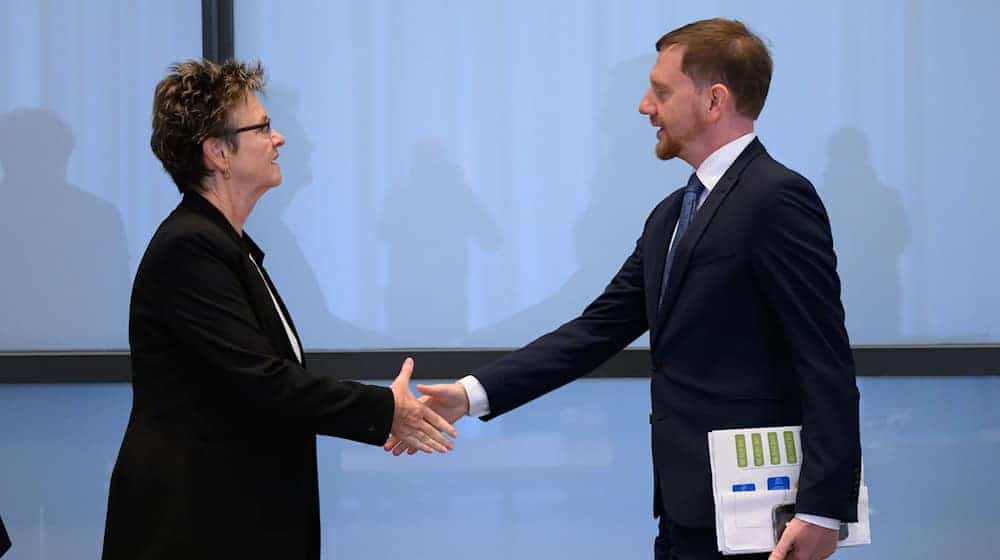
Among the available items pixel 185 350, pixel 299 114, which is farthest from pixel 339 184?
pixel 185 350

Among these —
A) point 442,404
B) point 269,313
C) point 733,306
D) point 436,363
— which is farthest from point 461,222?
point 733,306

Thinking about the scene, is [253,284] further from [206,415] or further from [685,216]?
[685,216]

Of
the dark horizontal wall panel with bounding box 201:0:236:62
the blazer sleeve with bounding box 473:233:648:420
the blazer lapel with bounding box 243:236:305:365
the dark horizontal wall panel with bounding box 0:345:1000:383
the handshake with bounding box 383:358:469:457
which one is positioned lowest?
the dark horizontal wall panel with bounding box 0:345:1000:383

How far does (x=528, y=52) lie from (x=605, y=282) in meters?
0.77

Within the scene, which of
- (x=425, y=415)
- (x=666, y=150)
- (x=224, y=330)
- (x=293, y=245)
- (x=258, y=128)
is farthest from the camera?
(x=293, y=245)

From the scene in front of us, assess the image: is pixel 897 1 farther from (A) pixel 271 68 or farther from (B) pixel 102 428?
(B) pixel 102 428

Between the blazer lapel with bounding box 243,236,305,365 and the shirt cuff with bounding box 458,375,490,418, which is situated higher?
the blazer lapel with bounding box 243,236,305,365

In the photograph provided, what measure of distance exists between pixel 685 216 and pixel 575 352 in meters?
0.51

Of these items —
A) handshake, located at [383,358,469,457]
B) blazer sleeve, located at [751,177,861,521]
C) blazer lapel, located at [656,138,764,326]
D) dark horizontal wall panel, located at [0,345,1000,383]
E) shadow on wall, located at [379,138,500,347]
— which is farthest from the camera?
shadow on wall, located at [379,138,500,347]

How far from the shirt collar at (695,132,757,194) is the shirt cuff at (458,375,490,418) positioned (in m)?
0.70

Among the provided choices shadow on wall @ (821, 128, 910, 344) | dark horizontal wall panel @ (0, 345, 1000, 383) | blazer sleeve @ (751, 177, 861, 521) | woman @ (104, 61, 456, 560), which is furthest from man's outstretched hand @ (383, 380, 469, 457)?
shadow on wall @ (821, 128, 910, 344)

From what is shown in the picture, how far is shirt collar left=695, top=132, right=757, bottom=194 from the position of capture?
218 centimetres

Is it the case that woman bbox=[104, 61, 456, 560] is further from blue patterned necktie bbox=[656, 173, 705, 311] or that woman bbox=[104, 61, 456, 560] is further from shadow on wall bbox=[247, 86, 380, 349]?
shadow on wall bbox=[247, 86, 380, 349]

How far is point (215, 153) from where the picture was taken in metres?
2.37
